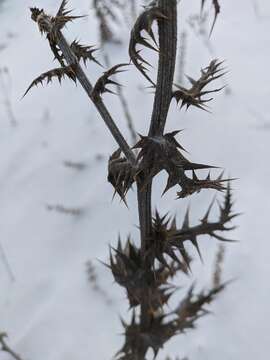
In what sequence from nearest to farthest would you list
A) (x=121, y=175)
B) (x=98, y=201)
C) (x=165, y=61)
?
(x=165, y=61) < (x=121, y=175) < (x=98, y=201)

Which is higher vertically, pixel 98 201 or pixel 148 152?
pixel 98 201

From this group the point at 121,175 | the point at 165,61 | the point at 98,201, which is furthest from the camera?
the point at 98,201

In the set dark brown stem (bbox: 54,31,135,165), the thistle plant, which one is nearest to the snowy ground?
the thistle plant

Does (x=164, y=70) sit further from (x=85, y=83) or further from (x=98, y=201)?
(x=98, y=201)

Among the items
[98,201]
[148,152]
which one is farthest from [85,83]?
[98,201]

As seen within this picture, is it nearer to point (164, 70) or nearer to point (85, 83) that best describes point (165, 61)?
point (164, 70)

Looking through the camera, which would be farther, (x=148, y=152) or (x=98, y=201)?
(x=98, y=201)

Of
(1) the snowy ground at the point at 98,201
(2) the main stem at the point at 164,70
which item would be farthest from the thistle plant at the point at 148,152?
(1) the snowy ground at the point at 98,201

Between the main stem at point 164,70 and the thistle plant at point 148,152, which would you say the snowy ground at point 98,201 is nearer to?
the thistle plant at point 148,152

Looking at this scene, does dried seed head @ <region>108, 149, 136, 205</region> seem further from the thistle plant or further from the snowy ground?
the snowy ground

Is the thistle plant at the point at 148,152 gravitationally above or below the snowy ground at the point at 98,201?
below
